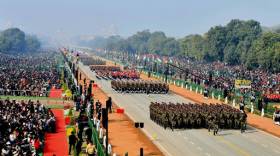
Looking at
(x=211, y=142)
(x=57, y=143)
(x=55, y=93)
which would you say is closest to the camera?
(x=57, y=143)

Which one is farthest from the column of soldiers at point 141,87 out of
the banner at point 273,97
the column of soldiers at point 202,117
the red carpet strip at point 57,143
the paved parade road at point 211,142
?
the column of soldiers at point 202,117

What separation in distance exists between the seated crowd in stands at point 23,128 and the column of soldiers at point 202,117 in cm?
857

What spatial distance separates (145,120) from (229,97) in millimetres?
18683

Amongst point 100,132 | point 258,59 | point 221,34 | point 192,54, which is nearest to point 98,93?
point 100,132

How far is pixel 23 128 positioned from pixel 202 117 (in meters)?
13.7

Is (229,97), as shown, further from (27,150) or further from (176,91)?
(27,150)

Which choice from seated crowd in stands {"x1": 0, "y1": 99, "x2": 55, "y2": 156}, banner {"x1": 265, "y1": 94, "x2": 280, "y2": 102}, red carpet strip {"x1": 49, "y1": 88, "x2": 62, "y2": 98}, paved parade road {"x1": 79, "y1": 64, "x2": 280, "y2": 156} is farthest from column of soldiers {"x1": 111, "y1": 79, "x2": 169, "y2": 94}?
seated crowd in stands {"x1": 0, "y1": 99, "x2": 55, "y2": 156}

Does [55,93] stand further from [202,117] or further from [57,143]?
[57,143]

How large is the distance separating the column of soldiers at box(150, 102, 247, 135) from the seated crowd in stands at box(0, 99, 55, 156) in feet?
28.1

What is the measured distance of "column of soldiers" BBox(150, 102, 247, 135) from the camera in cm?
3869

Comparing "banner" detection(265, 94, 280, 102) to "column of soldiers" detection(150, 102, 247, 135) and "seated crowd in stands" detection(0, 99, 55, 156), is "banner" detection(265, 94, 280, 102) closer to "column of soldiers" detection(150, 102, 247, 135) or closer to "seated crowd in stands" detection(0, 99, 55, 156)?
"column of soldiers" detection(150, 102, 247, 135)

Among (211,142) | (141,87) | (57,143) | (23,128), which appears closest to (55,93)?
(141,87)

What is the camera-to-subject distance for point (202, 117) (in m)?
39.5

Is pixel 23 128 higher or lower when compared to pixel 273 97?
higher
